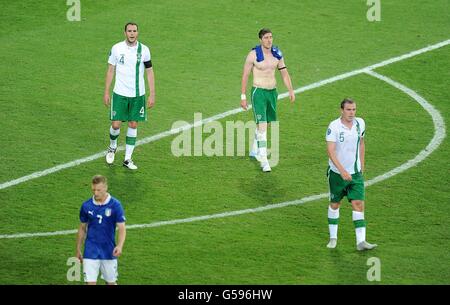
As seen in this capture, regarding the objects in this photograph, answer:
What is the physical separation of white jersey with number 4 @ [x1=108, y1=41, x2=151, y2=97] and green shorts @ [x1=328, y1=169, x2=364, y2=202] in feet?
13.9

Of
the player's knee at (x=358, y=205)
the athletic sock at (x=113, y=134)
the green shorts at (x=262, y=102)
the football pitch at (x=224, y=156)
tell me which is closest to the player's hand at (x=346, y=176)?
the player's knee at (x=358, y=205)

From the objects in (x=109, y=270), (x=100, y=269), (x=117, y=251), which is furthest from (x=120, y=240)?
(x=100, y=269)

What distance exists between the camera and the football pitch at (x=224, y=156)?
49.8 feet

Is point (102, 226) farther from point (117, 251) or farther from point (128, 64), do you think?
point (128, 64)

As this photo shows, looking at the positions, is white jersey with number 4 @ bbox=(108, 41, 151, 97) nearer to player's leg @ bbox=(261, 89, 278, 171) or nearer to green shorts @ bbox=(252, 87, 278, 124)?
green shorts @ bbox=(252, 87, 278, 124)

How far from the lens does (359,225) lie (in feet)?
50.4

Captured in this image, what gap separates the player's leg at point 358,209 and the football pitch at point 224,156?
167mm

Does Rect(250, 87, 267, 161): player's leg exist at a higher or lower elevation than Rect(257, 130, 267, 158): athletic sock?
higher

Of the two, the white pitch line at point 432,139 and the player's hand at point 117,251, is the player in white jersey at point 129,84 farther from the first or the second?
the player's hand at point 117,251

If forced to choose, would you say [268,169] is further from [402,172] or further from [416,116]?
[416,116]

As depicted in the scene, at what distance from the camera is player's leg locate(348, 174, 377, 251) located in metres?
15.4

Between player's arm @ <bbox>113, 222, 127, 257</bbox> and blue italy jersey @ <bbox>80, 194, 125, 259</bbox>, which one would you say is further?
blue italy jersey @ <bbox>80, 194, 125, 259</bbox>

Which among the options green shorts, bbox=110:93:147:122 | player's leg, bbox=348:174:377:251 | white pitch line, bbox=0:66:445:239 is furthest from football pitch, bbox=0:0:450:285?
green shorts, bbox=110:93:147:122

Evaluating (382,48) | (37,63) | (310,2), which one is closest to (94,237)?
(37,63)
